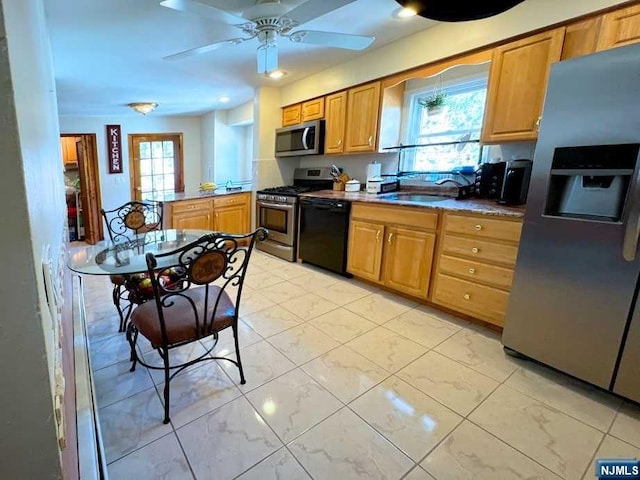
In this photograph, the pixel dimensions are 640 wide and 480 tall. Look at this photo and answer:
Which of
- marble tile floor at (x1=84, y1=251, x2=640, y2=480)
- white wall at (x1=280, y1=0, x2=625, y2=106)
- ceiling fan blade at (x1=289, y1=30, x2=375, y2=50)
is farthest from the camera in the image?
ceiling fan blade at (x1=289, y1=30, x2=375, y2=50)

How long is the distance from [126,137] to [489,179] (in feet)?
19.7

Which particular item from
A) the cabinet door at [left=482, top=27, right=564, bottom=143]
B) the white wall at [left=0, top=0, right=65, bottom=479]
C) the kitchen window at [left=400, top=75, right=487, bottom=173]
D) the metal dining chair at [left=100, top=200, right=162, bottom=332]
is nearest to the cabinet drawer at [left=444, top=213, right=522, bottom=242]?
the cabinet door at [left=482, top=27, right=564, bottom=143]

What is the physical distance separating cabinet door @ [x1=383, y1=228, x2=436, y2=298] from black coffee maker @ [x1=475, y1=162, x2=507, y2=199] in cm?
59

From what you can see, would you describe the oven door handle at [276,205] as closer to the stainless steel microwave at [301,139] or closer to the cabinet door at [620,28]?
the stainless steel microwave at [301,139]

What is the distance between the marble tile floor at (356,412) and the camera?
123 centimetres

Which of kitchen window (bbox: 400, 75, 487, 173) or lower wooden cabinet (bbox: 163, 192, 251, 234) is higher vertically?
kitchen window (bbox: 400, 75, 487, 173)

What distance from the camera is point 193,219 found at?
3.78 metres

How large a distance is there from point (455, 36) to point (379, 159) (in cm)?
137

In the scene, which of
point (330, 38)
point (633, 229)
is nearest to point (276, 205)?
point (330, 38)

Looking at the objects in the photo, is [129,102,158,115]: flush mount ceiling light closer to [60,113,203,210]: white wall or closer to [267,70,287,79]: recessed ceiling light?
[60,113,203,210]: white wall

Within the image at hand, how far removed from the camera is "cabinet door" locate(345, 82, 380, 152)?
312 cm

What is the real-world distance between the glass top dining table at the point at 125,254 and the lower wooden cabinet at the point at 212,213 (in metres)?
1.18

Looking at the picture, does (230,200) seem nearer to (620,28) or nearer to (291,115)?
(291,115)

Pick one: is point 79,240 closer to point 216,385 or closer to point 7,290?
point 216,385
